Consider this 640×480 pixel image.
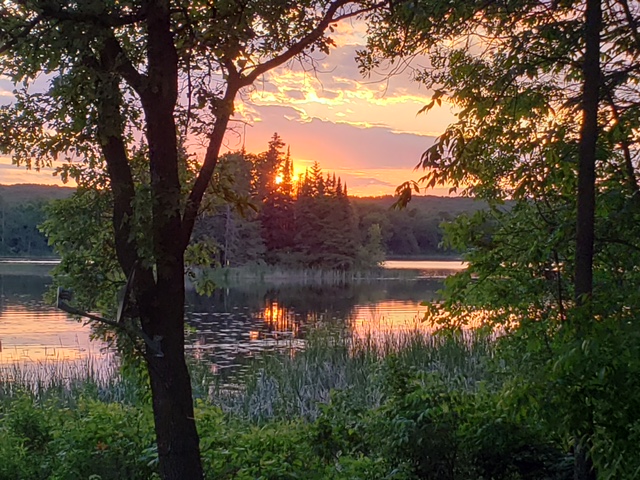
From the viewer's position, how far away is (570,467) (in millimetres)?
4734

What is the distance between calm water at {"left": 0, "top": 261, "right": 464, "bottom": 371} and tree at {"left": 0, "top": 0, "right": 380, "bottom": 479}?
1.37 m

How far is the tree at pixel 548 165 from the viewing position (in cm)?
379

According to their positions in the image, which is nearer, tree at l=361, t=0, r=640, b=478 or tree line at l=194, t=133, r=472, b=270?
tree at l=361, t=0, r=640, b=478

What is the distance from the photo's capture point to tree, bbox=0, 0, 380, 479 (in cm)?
396

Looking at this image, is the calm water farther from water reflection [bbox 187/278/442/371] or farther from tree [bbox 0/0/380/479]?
tree [bbox 0/0/380/479]

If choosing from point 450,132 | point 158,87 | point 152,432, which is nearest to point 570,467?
point 450,132

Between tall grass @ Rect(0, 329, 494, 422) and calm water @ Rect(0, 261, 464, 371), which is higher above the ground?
tall grass @ Rect(0, 329, 494, 422)

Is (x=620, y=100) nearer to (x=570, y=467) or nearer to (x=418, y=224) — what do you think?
(x=570, y=467)

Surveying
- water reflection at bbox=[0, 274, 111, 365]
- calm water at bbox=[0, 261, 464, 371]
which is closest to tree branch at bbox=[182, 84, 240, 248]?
calm water at bbox=[0, 261, 464, 371]

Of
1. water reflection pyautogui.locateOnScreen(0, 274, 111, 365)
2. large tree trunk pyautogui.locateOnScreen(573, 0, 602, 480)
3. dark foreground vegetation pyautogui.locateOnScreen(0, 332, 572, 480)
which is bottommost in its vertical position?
water reflection pyautogui.locateOnScreen(0, 274, 111, 365)

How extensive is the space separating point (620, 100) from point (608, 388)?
6.59 ft

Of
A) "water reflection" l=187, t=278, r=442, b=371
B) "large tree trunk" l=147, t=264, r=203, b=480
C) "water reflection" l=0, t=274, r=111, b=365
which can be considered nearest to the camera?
"large tree trunk" l=147, t=264, r=203, b=480

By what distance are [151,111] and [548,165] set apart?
2.35 meters

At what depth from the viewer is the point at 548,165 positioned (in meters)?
4.36
